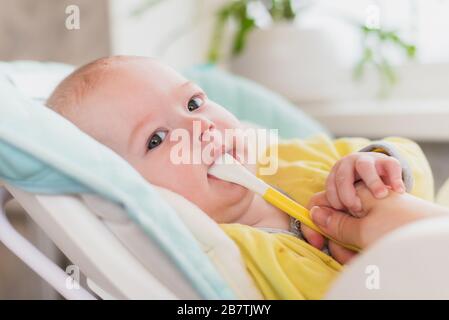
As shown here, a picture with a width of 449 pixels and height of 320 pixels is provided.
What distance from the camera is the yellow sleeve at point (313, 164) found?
732 mm

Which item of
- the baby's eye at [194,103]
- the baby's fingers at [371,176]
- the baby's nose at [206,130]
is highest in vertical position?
the baby's eye at [194,103]

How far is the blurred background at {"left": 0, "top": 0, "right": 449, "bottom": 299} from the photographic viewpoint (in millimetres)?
1270

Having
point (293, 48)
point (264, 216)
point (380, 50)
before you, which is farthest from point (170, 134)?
point (380, 50)

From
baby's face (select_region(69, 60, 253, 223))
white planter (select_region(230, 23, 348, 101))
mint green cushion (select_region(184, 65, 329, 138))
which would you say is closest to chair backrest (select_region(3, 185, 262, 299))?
baby's face (select_region(69, 60, 253, 223))

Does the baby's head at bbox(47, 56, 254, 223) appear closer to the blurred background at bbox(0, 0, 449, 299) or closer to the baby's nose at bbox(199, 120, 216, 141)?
the baby's nose at bbox(199, 120, 216, 141)

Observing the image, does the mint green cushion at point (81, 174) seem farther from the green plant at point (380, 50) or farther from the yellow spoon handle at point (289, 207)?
the green plant at point (380, 50)

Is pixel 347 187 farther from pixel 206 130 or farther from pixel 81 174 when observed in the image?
pixel 81 174

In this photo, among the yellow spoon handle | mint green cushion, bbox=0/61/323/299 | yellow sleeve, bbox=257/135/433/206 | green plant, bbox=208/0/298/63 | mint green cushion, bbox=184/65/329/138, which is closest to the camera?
mint green cushion, bbox=0/61/323/299

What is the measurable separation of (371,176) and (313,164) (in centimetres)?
22

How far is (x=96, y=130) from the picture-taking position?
64cm

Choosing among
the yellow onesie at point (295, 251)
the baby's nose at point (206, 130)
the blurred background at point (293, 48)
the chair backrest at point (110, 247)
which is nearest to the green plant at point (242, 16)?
the blurred background at point (293, 48)

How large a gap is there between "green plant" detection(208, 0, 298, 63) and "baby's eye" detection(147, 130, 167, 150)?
0.80 metres

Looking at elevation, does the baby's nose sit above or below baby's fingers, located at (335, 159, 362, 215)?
above
